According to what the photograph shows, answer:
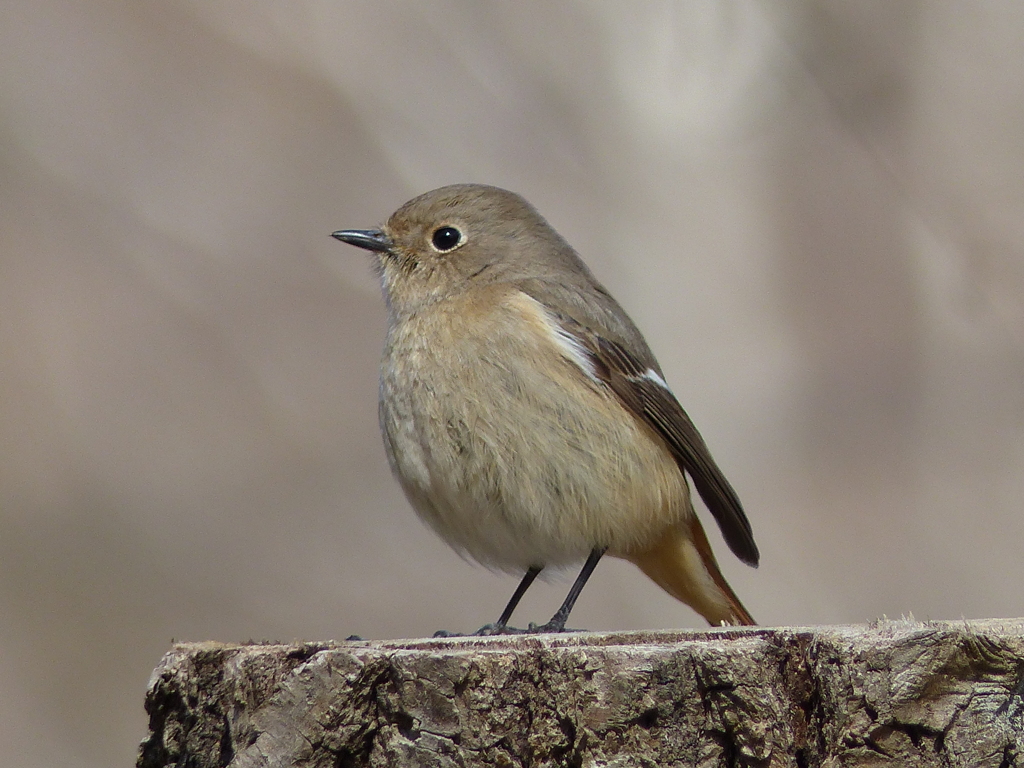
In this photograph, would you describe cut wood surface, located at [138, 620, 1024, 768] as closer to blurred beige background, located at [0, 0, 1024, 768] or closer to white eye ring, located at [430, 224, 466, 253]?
white eye ring, located at [430, 224, 466, 253]

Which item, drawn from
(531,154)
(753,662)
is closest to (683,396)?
(531,154)

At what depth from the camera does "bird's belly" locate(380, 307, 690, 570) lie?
11.7 feet

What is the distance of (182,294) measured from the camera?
292 inches

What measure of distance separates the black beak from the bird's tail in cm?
138

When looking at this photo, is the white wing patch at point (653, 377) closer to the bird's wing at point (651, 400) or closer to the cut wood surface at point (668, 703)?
the bird's wing at point (651, 400)

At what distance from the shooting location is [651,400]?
157 inches

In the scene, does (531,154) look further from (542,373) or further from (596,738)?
(596,738)

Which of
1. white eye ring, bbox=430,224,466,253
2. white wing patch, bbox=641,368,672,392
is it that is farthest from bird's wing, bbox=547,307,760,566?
white eye ring, bbox=430,224,466,253

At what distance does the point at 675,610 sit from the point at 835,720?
4.54 m

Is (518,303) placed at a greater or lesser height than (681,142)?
lesser

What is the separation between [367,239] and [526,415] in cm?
104

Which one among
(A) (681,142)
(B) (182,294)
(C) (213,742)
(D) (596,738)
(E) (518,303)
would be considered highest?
(B) (182,294)

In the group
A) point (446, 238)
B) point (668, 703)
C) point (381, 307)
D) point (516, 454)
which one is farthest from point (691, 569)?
point (381, 307)

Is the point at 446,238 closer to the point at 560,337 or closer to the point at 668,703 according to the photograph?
the point at 560,337
